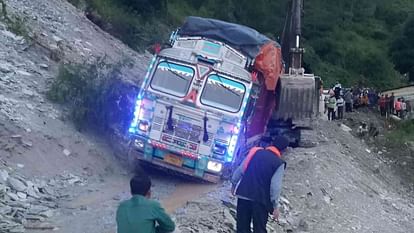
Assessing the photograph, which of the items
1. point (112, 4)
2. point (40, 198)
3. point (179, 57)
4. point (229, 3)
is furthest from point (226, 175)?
point (229, 3)

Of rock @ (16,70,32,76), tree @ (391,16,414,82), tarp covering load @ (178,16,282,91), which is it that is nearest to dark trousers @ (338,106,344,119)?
tarp covering load @ (178,16,282,91)

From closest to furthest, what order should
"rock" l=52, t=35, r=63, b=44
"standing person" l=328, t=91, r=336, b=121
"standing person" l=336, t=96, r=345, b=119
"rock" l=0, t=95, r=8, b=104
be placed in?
"rock" l=0, t=95, r=8, b=104
"rock" l=52, t=35, r=63, b=44
"standing person" l=328, t=91, r=336, b=121
"standing person" l=336, t=96, r=345, b=119

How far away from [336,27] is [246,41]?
52.3 m

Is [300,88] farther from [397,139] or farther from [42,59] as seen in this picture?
[397,139]

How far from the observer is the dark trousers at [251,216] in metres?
9.93

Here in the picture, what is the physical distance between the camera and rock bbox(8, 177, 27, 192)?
1338cm

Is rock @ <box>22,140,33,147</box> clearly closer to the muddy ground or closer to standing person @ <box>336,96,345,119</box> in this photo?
the muddy ground

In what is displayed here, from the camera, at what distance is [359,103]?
41.5m

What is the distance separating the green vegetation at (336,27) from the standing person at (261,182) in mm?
30899

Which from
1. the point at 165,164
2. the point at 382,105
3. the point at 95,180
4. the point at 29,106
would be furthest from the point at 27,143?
the point at 382,105

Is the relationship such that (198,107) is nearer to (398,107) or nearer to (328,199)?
(328,199)

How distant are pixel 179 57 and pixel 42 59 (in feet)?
18.3

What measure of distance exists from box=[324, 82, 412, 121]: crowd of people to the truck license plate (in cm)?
1850

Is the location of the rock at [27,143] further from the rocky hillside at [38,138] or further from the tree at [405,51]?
the tree at [405,51]
